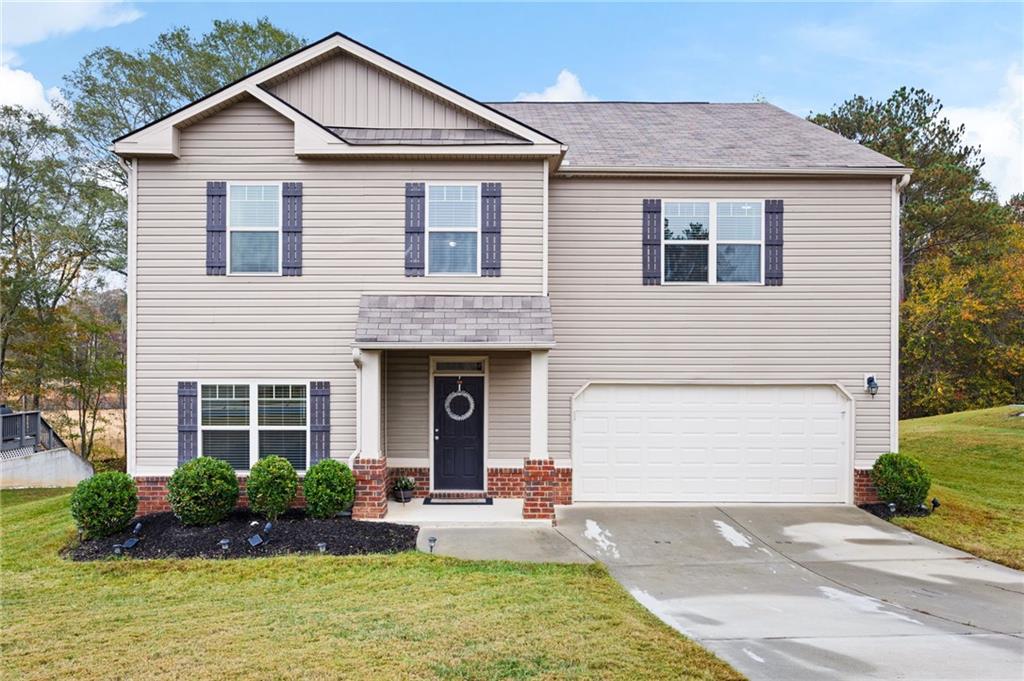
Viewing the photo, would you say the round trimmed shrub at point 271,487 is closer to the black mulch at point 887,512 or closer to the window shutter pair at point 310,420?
the window shutter pair at point 310,420

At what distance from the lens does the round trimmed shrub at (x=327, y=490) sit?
8836mm

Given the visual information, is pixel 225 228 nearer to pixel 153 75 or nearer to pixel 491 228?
pixel 491 228

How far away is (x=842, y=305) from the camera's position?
34.8 feet

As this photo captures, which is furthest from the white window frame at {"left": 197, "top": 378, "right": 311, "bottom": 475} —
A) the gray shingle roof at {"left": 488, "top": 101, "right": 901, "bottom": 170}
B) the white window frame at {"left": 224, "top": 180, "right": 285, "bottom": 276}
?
the gray shingle roof at {"left": 488, "top": 101, "right": 901, "bottom": 170}

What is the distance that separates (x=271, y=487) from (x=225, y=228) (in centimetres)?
406

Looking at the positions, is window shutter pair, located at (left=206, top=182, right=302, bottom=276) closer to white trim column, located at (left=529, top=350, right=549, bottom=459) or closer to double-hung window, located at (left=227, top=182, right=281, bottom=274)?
double-hung window, located at (left=227, top=182, right=281, bottom=274)

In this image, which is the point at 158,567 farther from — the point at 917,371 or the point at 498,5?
the point at 917,371

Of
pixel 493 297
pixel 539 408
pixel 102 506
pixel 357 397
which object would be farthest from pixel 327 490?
pixel 493 297

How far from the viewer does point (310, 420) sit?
9.63m

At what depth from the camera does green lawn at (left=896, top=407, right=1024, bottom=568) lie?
355 inches

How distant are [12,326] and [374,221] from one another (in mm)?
16638

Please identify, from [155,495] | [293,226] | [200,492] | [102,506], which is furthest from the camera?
[293,226]

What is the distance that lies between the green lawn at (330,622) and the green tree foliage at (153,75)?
1683 centimetres

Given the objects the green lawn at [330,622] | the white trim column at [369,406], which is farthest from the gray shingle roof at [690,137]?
the green lawn at [330,622]
